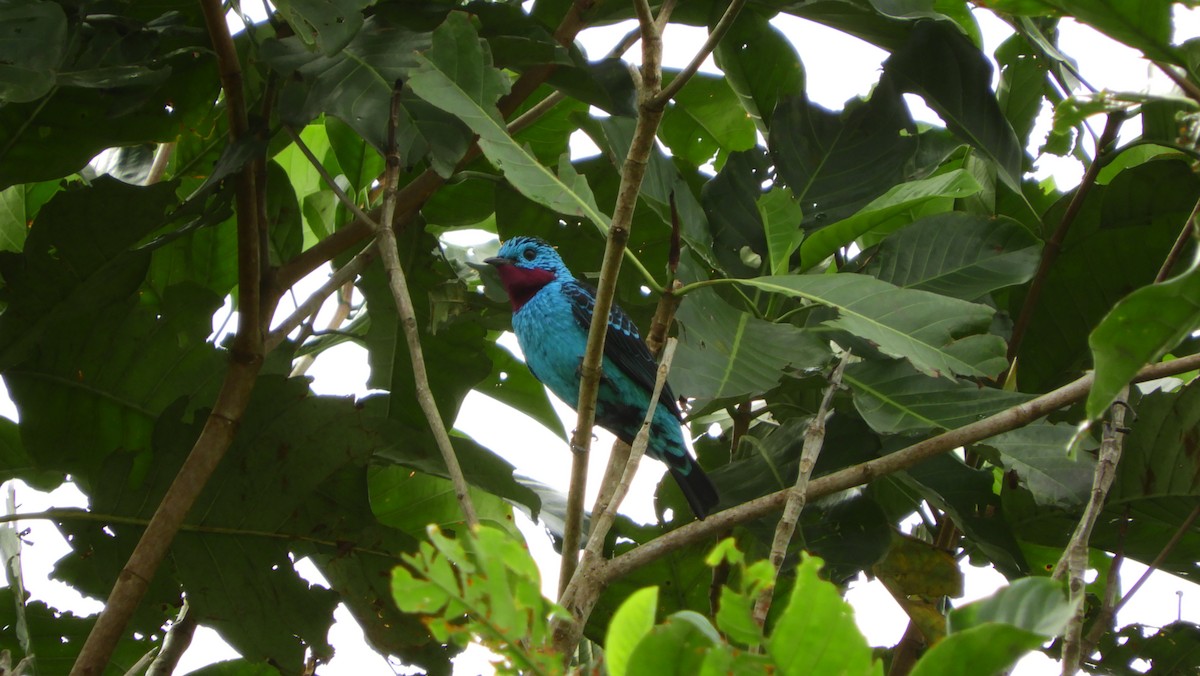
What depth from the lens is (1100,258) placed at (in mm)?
2988

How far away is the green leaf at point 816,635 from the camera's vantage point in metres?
1.19

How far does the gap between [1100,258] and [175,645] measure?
2462 mm

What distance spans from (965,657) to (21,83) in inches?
85.0

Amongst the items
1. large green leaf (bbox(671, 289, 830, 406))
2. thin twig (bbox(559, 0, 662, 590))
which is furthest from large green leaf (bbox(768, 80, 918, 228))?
thin twig (bbox(559, 0, 662, 590))

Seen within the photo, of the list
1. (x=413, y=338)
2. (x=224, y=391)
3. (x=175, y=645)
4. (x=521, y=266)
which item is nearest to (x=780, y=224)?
(x=413, y=338)

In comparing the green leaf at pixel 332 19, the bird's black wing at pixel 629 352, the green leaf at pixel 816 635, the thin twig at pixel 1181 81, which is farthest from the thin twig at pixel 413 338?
the bird's black wing at pixel 629 352

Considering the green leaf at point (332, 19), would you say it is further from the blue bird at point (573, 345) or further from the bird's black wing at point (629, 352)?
the bird's black wing at point (629, 352)

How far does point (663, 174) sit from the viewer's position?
292 cm

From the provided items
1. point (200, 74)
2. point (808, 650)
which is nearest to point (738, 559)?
point (808, 650)

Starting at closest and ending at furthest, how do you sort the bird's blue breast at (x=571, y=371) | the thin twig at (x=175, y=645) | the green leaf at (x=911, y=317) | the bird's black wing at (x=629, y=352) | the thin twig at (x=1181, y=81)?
the thin twig at (x=1181, y=81) < the green leaf at (x=911, y=317) < the thin twig at (x=175, y=645) < the bird's blue breast at (x=571, y=371) < the bird's black wing at (x=629, y=352)

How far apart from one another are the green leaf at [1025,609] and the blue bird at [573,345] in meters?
2.27

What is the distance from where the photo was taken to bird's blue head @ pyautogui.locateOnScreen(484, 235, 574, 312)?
13.8ft

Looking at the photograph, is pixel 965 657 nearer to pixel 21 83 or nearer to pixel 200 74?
pixel 21 83

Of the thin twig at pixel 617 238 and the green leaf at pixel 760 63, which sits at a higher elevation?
the green leaf at pixel 760 63
